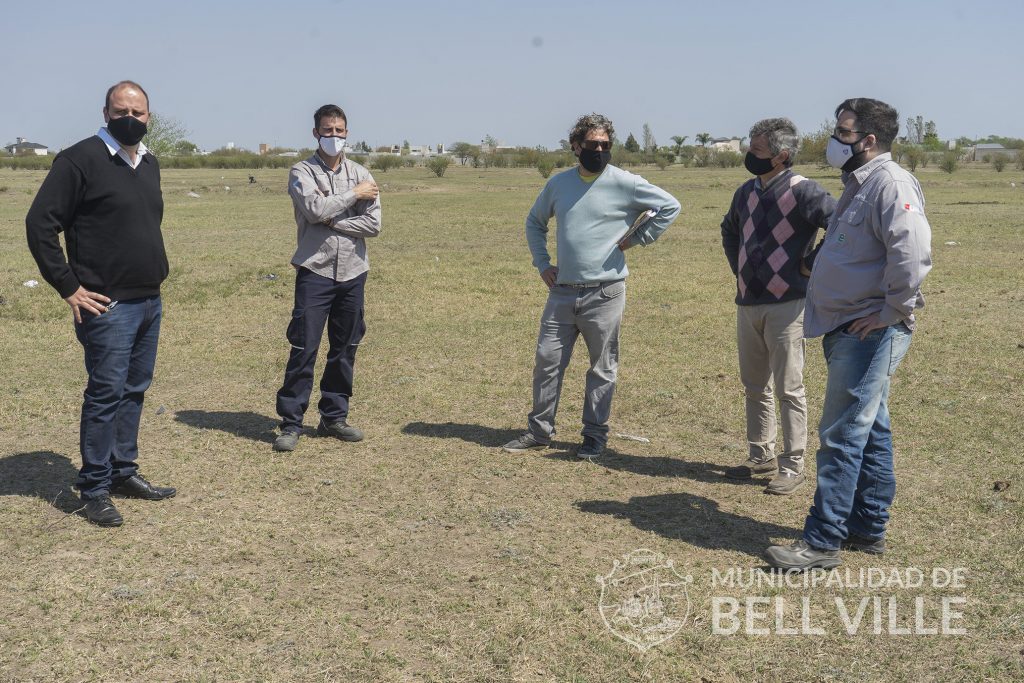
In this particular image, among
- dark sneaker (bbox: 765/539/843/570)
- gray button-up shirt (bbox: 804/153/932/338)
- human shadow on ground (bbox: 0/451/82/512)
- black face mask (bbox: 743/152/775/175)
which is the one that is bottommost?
human shadow on ground (bbox: 0/451/82/512)

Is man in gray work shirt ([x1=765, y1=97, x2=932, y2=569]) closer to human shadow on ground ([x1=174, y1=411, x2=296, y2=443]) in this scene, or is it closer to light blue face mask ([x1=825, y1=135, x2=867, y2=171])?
light blue face mask ([x1=825, y1=135, x2=867, y2=171])

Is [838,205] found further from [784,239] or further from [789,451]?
[789,451]

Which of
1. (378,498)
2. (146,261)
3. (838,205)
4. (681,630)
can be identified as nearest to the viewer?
(681,630)

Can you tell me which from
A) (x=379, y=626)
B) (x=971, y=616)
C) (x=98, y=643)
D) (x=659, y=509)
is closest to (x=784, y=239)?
(x=659, y=509)

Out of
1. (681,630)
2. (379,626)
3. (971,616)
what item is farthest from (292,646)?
(971,616)

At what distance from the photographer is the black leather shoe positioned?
5.43m

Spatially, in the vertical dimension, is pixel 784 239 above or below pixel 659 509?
above

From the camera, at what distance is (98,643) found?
3842 millimetres

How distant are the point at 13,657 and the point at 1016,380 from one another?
7.56 m

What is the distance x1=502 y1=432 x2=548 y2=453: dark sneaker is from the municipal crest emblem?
1.77 m

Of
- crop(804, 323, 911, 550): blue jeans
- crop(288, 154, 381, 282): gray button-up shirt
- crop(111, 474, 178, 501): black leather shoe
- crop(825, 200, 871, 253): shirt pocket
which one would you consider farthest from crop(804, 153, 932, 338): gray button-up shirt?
crop(111, 474, 178, 501): black leather shoe

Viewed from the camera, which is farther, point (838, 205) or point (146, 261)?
point (146, 261)

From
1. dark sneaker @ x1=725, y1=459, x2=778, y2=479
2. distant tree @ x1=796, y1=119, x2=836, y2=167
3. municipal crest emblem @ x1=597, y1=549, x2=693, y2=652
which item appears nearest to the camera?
municipal crest emblem @ x1=597, y1=549, x2=693, y2=652

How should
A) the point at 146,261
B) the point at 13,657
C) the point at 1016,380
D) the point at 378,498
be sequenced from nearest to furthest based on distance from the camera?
the point at 13,657
the point at 146,261
the point at 378,498
the point at 1016,380
